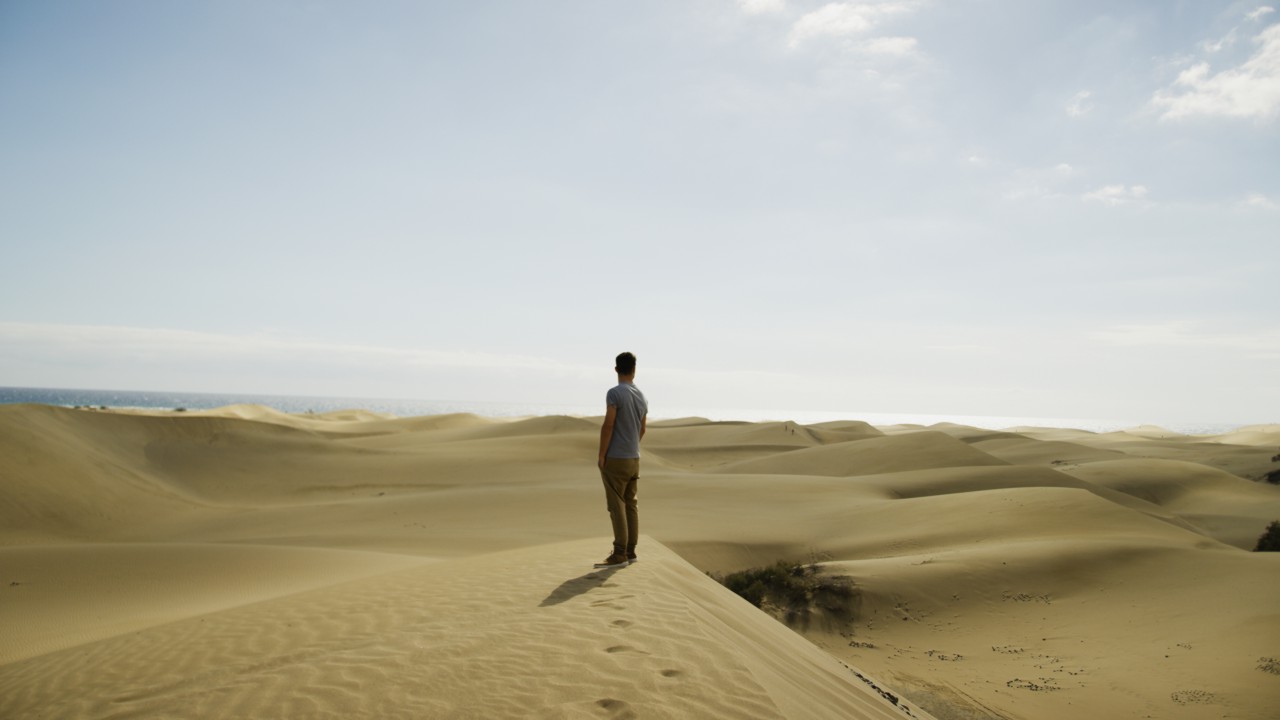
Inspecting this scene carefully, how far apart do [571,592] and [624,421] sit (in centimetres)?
168

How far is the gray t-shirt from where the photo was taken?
689 centimetres

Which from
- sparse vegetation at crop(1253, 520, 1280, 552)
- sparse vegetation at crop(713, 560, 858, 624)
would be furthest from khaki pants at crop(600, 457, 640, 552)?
sparse vegetation at crop(1253, 520, 1280, 552)

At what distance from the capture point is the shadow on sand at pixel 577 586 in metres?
5.68

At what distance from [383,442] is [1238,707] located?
32.4m

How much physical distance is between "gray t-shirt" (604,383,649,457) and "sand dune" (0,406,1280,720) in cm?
108

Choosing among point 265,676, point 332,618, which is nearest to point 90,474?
point 332,618

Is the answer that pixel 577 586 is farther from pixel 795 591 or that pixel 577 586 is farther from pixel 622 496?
pixel 795 591

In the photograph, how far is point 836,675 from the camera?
5422 mm

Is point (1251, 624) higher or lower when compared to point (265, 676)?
lower

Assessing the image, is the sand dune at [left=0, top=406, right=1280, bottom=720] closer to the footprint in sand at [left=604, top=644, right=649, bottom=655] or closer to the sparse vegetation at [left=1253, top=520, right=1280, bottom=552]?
the footprint in sand at [left=604, top=644, right=649, bottom=655]

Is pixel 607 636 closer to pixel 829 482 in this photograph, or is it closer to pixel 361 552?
pixel 361 552

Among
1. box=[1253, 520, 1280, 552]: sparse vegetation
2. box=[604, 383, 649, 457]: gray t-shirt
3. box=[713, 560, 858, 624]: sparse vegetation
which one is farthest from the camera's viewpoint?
box=[1253, 520, 1280, 552]: sparse vegetation

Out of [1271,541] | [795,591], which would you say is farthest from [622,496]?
[1271,541]

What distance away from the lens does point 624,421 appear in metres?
6.97
